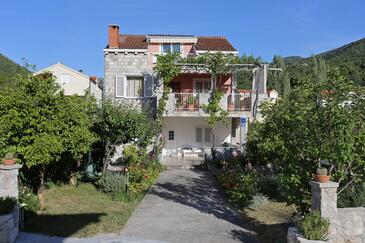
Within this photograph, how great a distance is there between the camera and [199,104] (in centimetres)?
2316

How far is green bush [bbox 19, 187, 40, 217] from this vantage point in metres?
10.1

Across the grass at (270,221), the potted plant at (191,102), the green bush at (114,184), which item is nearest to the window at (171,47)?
the potted plant at (191,102)

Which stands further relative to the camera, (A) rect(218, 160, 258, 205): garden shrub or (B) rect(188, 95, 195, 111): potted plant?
(B) rect(188, 95, 195, 111): potted plant

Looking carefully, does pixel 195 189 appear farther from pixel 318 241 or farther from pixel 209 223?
pixel 318 241

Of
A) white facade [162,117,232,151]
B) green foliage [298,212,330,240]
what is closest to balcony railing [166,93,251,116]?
white facade [162,117,232,151]

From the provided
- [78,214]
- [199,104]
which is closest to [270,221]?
[78,214]

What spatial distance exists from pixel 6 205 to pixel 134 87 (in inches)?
730

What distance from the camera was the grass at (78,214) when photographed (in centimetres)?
920

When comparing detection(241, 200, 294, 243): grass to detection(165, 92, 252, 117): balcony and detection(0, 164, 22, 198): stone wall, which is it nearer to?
detection(0, 164, 22, 198): stone wall

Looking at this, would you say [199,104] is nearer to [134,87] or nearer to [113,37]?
[134,87]

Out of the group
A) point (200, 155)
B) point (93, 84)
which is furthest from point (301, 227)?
point (93, 84)

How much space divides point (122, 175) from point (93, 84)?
Result: 61.4 ft

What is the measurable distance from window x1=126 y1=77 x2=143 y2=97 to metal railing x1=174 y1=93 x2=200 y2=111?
3.56m

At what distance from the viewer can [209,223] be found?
10.0 meters
